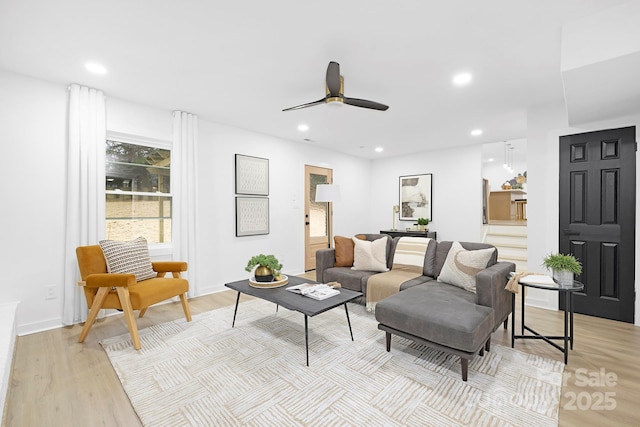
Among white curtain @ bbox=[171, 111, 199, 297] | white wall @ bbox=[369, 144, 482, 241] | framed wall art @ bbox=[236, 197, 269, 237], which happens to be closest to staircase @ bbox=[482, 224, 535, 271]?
white wall @ bbox=[369, 144, 482, 241]

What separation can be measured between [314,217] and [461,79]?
371cm

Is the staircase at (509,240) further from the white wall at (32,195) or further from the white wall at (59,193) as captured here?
the white wall at (32,195)

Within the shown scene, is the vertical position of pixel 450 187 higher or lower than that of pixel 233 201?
higher

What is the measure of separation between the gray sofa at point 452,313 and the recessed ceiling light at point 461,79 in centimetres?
174

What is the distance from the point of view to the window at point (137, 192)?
3.60 m

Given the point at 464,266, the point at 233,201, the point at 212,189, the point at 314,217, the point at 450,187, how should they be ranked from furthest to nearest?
the point at 450,187 → the point at 314,217 → the point at 233,201 → the point at 212,189 → the point at 464,266

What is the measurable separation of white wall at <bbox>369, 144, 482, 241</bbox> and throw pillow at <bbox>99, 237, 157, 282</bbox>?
5337 millimetres

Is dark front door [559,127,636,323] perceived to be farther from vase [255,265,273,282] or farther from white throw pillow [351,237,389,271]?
vase [255,265,273,282]

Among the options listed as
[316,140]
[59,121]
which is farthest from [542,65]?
[59,121]

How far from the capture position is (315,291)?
8.74 ft

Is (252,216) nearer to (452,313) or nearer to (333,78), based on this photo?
(333,78)

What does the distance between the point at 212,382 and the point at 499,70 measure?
12.0 ft

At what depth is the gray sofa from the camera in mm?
2018

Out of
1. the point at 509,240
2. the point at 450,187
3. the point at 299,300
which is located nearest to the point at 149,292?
the point at 299,300
